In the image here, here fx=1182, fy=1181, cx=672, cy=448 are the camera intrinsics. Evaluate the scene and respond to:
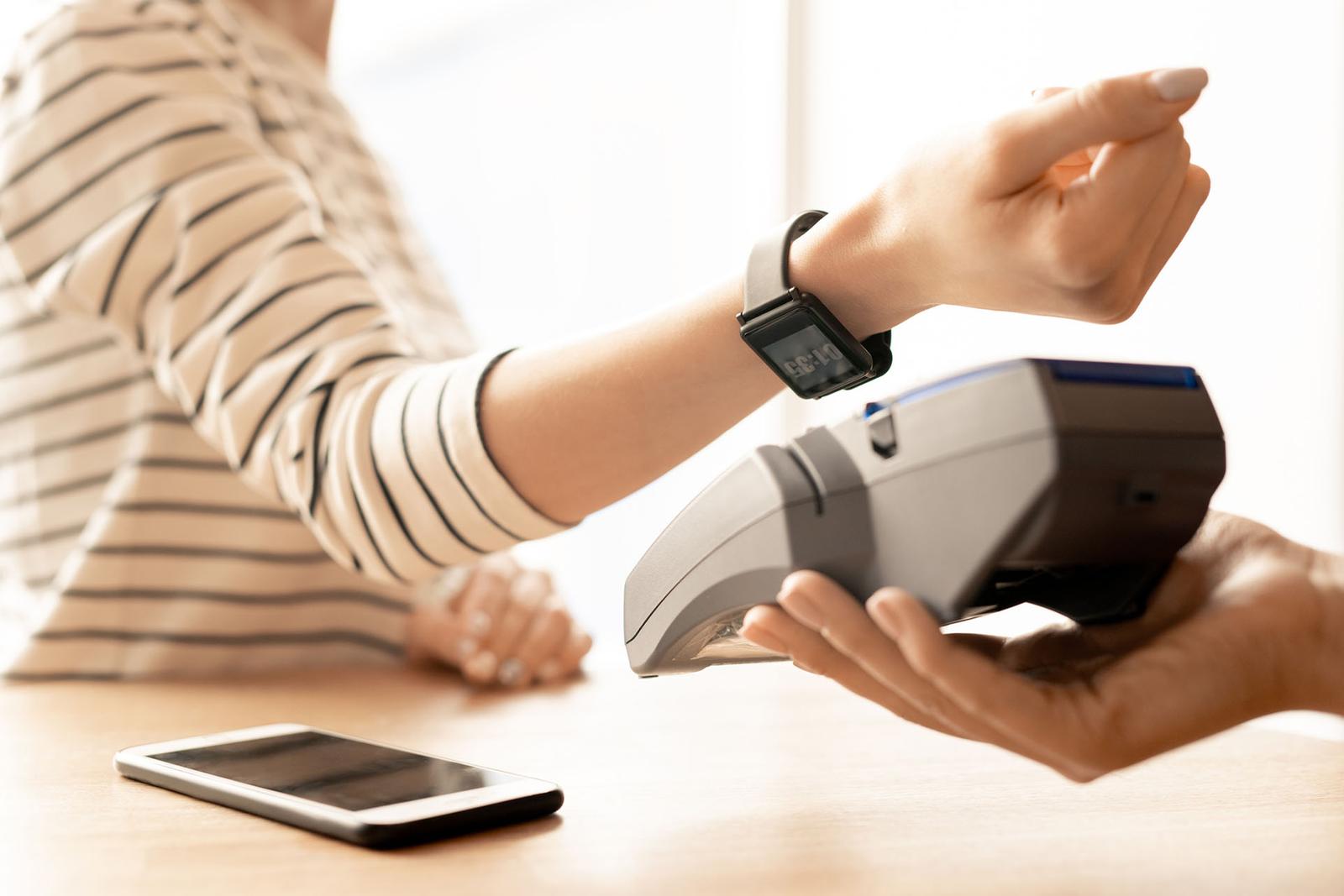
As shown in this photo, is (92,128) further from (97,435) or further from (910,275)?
(910,275)

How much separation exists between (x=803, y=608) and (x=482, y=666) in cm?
53

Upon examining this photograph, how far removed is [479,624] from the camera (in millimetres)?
931

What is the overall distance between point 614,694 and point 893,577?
17.4 inches

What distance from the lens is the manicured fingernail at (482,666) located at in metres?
0.88

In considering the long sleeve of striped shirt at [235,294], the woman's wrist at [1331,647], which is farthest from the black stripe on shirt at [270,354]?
the woman's wrist at [1331,647]

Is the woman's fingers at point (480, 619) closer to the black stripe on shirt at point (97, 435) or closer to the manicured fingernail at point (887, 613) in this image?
the black stripe on shirt at point (97, 435)

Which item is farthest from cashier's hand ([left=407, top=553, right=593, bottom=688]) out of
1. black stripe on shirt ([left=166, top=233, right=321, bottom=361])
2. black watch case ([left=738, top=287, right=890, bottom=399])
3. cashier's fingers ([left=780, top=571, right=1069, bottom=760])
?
cashier's fingers ([left=780, top=571, right=1069, bottom=760])

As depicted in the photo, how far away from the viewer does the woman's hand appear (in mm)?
400

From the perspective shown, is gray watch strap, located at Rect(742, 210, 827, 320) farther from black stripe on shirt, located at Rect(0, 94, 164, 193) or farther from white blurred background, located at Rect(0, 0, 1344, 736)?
black stripe on shirt, located at Rect(0, 94, 164, 193)

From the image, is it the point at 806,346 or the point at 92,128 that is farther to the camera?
the point at 92,128

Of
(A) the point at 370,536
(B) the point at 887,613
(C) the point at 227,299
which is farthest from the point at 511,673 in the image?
(B) the point at 887,613

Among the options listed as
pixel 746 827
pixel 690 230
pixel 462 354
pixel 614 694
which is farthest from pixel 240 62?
pixel 690 230

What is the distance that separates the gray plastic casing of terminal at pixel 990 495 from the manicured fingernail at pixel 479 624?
471mm

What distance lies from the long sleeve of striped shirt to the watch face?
18 centimetres
